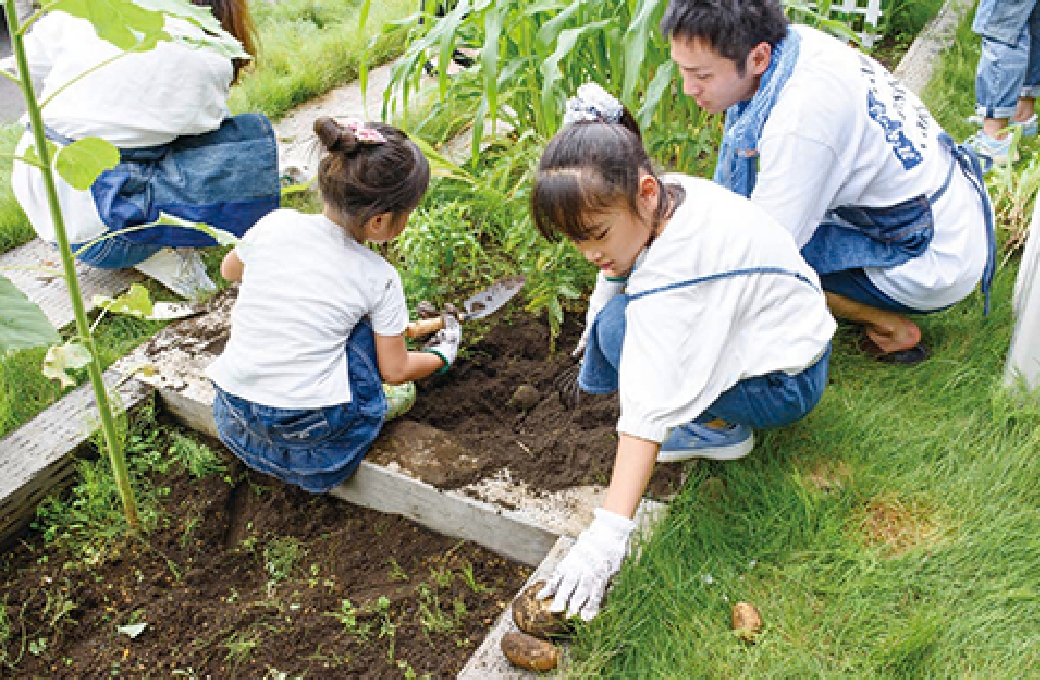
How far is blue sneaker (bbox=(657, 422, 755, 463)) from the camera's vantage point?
2064mm

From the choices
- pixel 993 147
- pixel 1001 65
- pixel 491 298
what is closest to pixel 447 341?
pixel 491 298

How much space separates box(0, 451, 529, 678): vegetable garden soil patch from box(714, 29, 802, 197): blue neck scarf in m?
1.17

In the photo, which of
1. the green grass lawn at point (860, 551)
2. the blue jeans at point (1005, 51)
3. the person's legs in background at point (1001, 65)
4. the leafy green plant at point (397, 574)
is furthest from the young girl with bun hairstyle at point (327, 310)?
the blue jeans at point (1005, 51)

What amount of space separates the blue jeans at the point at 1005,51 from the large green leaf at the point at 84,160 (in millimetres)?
3201

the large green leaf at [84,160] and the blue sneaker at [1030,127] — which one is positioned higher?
the large green leaf at [84,160]

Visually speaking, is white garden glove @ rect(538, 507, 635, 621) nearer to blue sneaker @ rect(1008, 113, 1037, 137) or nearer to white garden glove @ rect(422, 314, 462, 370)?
white garden glove @ rect(422, 314, 462, 370)

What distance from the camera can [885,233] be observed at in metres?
2.37

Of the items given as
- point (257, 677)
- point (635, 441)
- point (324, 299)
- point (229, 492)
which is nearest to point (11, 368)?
point (229, 492)

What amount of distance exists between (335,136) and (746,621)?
4.26ft

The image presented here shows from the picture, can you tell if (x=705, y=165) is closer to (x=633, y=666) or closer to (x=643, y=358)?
(x=643, y=358)

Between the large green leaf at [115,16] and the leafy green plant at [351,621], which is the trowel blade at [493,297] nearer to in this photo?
the leafy green plant at [351,621]

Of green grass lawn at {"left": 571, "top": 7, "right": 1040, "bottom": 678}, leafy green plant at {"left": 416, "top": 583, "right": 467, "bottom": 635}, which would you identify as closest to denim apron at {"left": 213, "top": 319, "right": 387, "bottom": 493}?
leafy green plant at {"left": 416, "top": 583, "right": 467, "bottom": 635}

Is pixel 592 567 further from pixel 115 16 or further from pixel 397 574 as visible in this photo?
pixel 115 16

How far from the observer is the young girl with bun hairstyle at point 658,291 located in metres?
1.67
